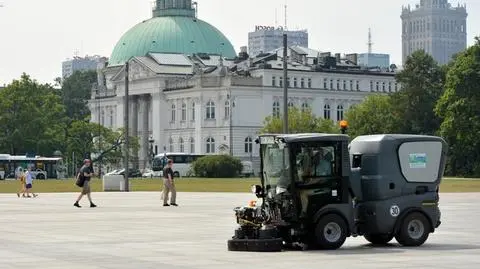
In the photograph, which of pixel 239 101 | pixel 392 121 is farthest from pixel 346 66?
pixel 392 121

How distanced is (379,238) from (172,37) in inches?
6387

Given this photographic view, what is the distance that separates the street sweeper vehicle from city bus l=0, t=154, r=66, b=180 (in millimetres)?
A: 111467

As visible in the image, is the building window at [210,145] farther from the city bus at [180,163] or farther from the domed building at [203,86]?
the city bus at [180,163]

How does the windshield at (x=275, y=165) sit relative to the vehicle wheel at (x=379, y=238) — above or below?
above

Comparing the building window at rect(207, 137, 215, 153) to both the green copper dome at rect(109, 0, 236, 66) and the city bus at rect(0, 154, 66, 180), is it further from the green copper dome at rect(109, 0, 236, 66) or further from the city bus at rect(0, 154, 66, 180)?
the city bus at rect(0, 154, 66, 180)

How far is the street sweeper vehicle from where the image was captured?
25.4 metres

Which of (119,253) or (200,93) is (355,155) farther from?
(200,93)

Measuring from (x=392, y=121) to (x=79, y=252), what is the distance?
120 meters

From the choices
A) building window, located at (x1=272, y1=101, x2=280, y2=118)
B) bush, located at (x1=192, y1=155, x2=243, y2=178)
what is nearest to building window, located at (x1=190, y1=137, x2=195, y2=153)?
building window, located at (x1=272, y1=101, x2=280, y2=118)

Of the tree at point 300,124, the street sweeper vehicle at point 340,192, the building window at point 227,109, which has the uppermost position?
the building window at point 227,109

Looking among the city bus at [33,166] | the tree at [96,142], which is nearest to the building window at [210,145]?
the tree at [96,142]

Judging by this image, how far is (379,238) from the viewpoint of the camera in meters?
26.9

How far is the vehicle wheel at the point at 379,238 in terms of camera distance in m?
26.7

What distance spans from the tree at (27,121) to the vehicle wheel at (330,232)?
425 feet
